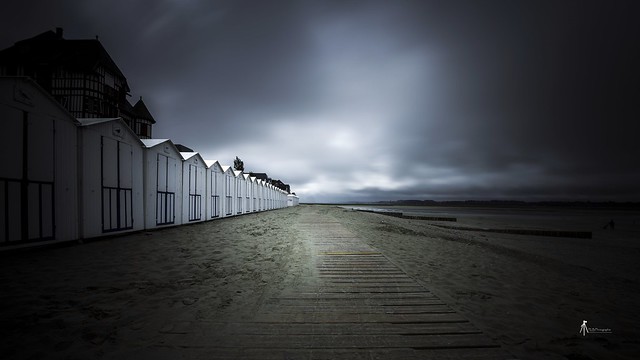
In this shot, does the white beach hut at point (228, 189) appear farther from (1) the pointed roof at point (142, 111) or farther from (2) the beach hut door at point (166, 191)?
(1) the pointed roof at point (142, 111)

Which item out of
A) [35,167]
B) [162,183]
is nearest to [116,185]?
[35,167]

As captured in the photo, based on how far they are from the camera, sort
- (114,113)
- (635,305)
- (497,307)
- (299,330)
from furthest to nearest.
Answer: (114,113) → (635,305) → (497,307) → (299,330)

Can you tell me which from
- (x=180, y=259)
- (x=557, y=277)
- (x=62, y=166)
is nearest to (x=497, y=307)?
(x=557, y=277)

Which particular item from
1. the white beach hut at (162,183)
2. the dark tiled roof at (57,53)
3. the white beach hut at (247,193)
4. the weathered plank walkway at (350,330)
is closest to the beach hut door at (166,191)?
the white beach hut at (162,183)

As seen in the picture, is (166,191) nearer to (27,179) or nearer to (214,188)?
(214,188)

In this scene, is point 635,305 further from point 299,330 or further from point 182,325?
point 182,325

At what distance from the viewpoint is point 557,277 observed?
8.30 m

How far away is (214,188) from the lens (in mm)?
25422

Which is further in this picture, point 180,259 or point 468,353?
point 180,259

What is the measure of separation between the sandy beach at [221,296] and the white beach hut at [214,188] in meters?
13.9

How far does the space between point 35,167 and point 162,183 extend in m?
7.60

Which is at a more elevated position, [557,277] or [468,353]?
[468,353]

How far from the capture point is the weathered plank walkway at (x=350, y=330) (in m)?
3.44

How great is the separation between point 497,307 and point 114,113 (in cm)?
3790
